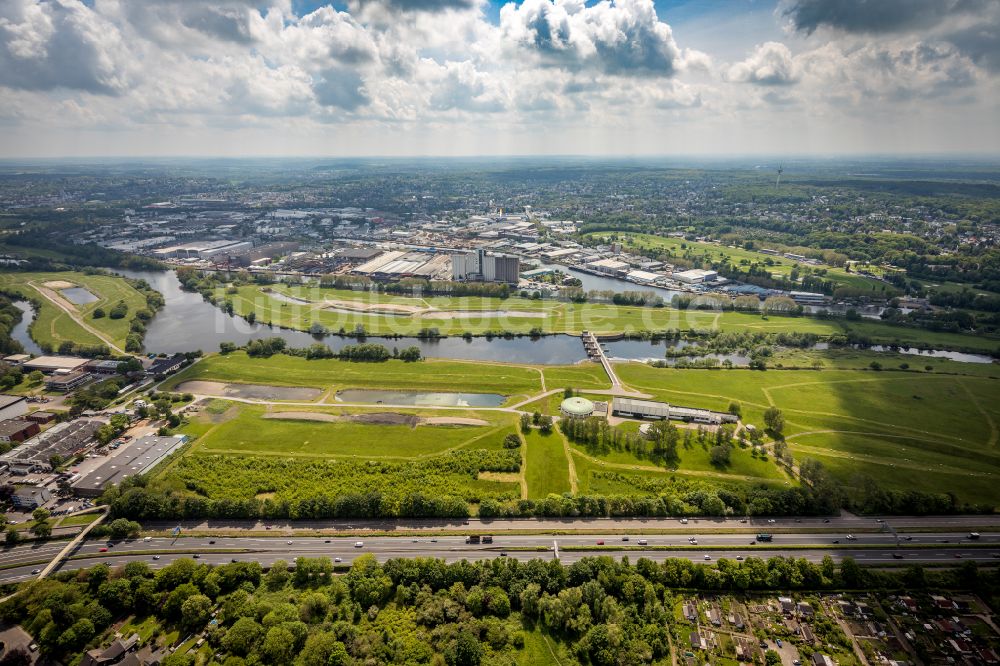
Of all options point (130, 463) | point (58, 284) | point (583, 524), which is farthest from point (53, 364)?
point (583, 524)

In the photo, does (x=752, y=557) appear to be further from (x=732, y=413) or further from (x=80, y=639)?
(x=80, y=639)

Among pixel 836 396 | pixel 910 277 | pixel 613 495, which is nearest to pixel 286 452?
pixel 613 495

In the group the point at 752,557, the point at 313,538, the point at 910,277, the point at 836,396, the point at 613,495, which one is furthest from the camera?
the point at 910,277

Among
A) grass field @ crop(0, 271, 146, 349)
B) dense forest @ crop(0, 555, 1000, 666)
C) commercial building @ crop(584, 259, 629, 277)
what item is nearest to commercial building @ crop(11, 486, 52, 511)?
dense forest @ crop(0, 555, 1000, 666)

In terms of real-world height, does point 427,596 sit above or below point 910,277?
below

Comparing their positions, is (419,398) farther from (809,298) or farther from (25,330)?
(809,298)

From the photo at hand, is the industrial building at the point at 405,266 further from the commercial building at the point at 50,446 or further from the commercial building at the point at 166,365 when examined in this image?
the commercial building at the point at 50,446
